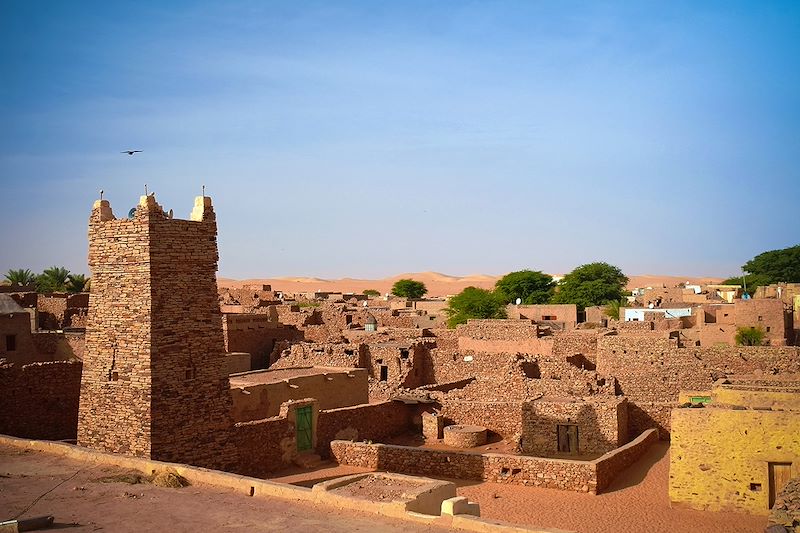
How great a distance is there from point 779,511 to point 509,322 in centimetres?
2078

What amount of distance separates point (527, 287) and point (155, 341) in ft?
176

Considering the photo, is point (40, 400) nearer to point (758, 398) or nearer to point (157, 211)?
point (157, 211)

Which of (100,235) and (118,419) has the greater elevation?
(100,235)

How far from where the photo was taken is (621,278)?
6556 cm

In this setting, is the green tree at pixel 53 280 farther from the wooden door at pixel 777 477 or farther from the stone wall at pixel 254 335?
the wooden door at pixel 777 477

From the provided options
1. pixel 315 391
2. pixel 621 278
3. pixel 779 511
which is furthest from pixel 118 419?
pixel 621 278

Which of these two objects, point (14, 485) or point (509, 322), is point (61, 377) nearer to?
point (14, 485)

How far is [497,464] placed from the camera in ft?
52.2

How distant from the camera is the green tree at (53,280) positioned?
53.1 metres

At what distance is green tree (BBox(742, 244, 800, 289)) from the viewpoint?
235 feet

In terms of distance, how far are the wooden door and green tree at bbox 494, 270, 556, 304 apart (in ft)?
160

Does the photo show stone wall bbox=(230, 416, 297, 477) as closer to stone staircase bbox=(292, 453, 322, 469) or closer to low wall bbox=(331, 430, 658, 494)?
stone staircase bbox=(292, 453, 322, 469)

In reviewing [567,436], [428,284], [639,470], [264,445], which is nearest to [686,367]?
[567,436]

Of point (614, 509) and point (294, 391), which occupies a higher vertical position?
point (294, 391)
